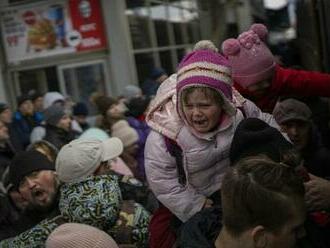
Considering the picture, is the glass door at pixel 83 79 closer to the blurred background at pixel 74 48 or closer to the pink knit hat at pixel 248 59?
the blurred background at pixel 74 48

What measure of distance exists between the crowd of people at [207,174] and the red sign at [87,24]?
26.7 feet

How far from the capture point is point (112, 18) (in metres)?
11.5

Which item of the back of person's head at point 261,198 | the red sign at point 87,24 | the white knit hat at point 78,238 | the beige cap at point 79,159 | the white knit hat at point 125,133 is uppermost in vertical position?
the red sign at point 87,24

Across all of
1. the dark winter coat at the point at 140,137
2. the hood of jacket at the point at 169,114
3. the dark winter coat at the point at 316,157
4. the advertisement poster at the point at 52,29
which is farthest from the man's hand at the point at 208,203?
the advertisement poster at the point at 52,29

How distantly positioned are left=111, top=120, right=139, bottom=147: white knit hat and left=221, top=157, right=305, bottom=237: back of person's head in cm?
374

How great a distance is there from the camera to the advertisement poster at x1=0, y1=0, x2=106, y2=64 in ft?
38.1

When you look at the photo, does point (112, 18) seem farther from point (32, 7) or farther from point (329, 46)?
point (329, 46)

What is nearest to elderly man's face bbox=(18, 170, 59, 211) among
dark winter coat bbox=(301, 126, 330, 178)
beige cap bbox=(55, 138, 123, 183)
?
beige cap bbox=(55, 138, 123, 183)

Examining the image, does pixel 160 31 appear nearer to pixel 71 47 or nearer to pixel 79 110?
pixel 71 47

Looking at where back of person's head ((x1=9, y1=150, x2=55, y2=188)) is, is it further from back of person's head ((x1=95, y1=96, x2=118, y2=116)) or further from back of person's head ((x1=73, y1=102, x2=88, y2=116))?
back of person's head ((x1=73, y1=102, x2=88, y2=116))

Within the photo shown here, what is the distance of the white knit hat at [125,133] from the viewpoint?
5.41 meters

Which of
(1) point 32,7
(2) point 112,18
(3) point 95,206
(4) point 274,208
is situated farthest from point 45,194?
(1) point 32,7

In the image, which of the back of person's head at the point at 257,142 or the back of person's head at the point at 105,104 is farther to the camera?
the back of person's head at the point at 105,104

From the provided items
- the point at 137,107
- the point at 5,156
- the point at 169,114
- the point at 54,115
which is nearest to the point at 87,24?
the point at 137,107
